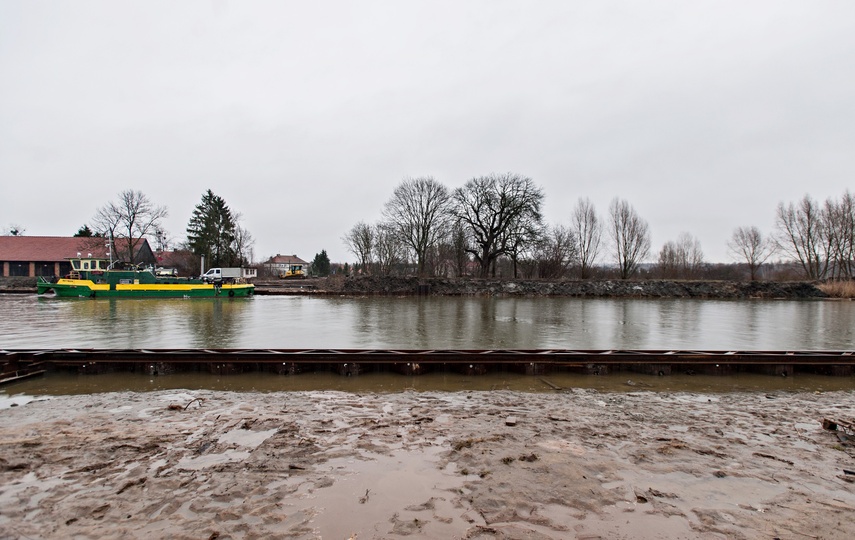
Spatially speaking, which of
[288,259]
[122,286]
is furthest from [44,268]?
[288,259]

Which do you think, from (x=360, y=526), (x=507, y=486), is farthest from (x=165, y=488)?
(x=507, y=486)

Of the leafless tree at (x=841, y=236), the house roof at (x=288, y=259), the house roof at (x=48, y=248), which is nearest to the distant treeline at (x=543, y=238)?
the leafless tree at (x=841, y=236)

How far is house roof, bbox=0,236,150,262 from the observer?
2239 inches

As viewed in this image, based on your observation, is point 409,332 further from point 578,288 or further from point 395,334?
point 578,288

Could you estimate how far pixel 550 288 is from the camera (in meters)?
52.1

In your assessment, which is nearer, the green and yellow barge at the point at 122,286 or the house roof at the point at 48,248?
the green and yellow barge at the point at 122,286

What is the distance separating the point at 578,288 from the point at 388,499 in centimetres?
5125

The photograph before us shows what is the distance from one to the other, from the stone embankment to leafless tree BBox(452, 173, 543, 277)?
4877mm

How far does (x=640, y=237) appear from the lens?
196 feet

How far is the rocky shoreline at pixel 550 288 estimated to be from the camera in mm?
50844

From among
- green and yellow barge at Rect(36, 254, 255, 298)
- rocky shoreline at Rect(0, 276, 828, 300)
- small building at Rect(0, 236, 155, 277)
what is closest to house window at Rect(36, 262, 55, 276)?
small building at Rect(0, 236, 155, 277)

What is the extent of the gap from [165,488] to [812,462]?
284 inches

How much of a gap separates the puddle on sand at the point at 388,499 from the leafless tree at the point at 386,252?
58692 millimetres

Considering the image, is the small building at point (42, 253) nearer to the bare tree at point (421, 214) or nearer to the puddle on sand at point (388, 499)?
the bare tree at point (421, 214)
